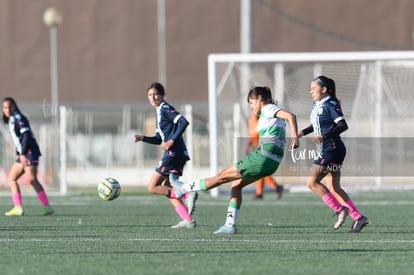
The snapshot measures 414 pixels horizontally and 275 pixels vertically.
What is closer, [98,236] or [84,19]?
[98,236]

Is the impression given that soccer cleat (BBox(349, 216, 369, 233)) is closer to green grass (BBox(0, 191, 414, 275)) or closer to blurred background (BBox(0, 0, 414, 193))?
green grass (BBox(0, 191, 414, 275))

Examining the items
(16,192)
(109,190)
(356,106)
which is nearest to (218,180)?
(109,190)

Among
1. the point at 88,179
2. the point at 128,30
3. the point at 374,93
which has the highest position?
the point at 128,30

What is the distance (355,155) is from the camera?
25094mm

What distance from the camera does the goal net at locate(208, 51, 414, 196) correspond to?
24.3 meters

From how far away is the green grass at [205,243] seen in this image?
954cm

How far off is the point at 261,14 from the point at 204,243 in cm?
4462

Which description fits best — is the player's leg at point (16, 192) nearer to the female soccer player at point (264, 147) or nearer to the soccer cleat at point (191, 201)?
the soccer cleat at point (191, 201)

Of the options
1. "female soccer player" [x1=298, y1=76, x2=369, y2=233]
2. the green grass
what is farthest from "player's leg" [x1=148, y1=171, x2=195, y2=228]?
"female soccer player" [x1=298, y1=76, x2=369, y2=233]

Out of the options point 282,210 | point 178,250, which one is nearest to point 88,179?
point 282,210

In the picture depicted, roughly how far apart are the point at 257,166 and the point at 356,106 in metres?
12.9

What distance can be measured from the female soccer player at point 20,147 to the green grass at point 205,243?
12.9 inches

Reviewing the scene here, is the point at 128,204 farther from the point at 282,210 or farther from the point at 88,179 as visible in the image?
the point at 88,179

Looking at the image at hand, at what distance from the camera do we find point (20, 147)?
17234mm
